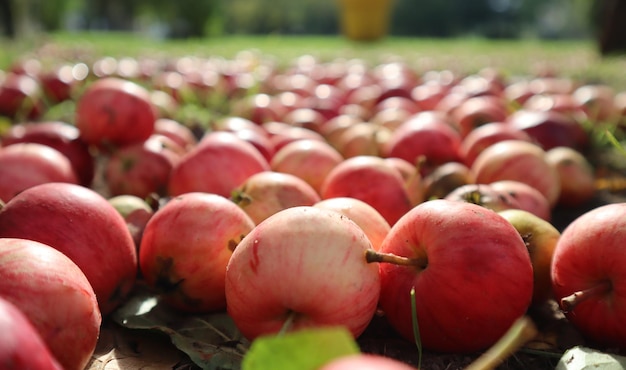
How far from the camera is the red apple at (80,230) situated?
6.07 feet

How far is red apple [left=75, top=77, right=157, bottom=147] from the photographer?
3396mm

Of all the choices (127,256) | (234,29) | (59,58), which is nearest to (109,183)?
(127,256)

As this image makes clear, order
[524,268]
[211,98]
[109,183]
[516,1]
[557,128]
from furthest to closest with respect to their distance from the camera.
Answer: [516,1], [211,98], [557,128], [109,183], [524,268]

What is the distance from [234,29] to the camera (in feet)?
163

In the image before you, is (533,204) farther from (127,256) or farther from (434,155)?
(127,256)

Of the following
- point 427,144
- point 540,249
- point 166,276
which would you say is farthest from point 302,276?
point 427,144

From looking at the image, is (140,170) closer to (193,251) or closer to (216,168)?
(216,168)

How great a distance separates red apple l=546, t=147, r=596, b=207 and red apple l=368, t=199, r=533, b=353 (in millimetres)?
1905

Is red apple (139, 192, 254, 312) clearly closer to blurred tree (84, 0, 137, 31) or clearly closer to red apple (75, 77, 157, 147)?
red apple (75, 77, 157, 147)

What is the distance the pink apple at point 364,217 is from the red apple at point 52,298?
2.99 ft

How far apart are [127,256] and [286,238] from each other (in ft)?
2.44

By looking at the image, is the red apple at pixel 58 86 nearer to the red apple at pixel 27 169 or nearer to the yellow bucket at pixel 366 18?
the red apple at pixel 27 169

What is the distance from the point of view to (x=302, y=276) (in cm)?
148

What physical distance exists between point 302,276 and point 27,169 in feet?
5.69
